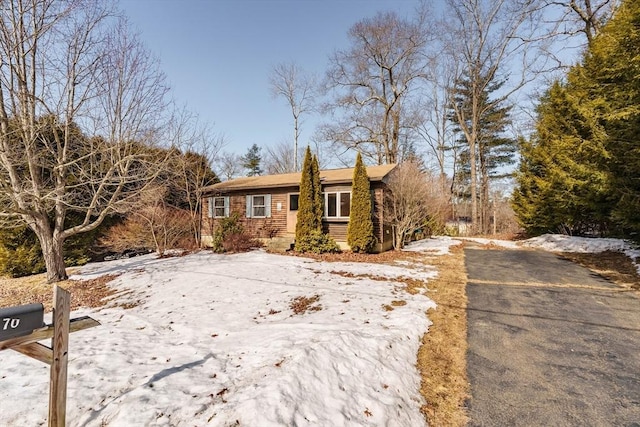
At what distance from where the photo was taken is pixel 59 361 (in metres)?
2.03

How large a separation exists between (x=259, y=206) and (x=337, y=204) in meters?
4.16

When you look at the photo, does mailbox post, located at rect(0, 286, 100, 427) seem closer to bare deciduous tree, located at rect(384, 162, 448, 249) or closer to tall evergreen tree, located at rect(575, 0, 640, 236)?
bare deciduous tree, located at rect(384, 162, 448, 249)

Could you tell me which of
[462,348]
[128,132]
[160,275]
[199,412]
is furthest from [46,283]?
[462,348]

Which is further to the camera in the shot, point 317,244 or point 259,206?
point 259,206

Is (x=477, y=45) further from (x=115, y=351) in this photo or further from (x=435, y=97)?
(x=115, y=351)

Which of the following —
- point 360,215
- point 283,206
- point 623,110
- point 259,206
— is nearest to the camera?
point 623,110

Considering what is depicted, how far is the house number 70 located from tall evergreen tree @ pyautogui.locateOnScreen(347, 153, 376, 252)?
10017 mm

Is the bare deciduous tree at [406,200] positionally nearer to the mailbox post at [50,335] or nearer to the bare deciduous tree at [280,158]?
the mailbox post at [50,335]

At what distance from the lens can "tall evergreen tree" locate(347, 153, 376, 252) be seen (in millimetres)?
11047

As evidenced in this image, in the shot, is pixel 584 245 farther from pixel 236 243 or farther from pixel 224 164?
pixel 224 164

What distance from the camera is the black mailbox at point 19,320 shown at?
5.23 ft

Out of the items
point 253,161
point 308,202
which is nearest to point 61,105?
point 308,202

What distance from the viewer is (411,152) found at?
84.9 ft

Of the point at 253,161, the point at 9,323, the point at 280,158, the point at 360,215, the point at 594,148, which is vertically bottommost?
the point at 9,323
